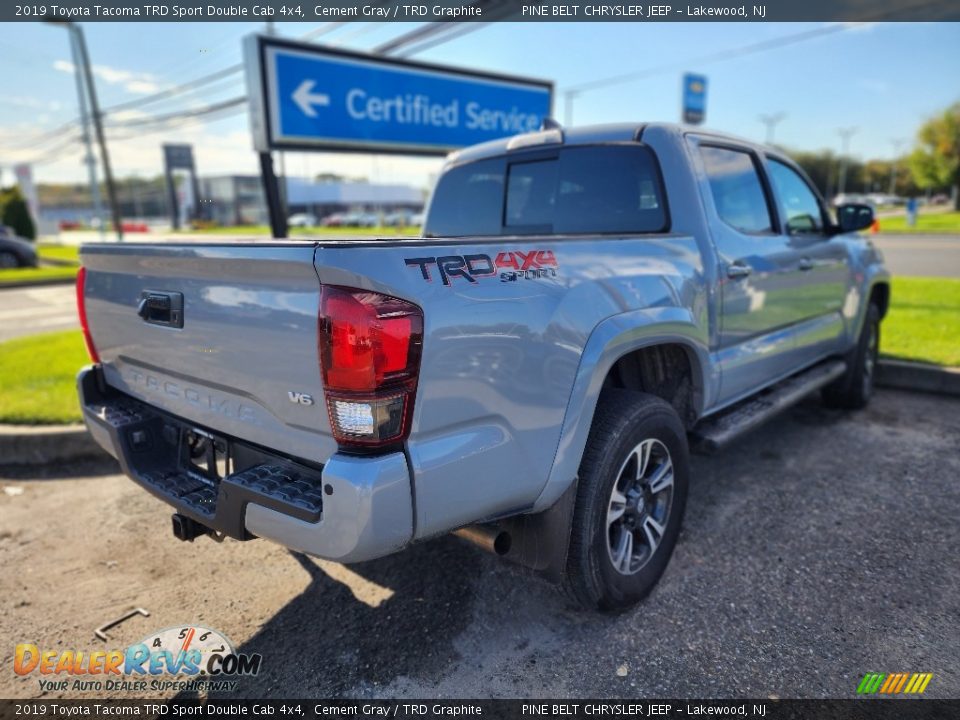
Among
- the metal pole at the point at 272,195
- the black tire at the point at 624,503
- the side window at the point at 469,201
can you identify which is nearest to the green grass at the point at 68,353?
the metal pole at the point at 272,195

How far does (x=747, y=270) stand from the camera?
3.37 metres

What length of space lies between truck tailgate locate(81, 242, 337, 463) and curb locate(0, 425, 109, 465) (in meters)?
2.18

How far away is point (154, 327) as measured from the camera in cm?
243

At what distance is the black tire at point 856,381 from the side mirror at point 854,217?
0.97m

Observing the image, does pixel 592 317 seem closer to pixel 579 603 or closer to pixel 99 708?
pixel 579 603

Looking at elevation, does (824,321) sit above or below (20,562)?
above

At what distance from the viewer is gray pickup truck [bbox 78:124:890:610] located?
1.79 metres

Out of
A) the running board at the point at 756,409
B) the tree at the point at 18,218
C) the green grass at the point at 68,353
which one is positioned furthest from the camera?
the tree at the point at 18,218

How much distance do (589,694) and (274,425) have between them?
142 cm

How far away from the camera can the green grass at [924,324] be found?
238 inches

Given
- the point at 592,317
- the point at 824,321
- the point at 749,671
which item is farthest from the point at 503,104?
the point at 749,671

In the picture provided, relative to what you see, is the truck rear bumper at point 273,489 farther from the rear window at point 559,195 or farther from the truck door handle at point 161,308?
the rear window at point 559,195

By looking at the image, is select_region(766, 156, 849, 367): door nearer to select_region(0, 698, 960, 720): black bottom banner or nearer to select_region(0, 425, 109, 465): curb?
select_region(0, 698, 960, 720): black bottom banner

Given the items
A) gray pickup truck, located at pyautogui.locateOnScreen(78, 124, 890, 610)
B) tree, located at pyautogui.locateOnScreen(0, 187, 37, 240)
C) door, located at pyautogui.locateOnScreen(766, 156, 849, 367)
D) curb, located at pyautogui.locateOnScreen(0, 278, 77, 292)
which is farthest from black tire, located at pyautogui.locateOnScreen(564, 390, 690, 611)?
tree, located at pyautogui.locateOnScreen(0, 187, 37, 240)
